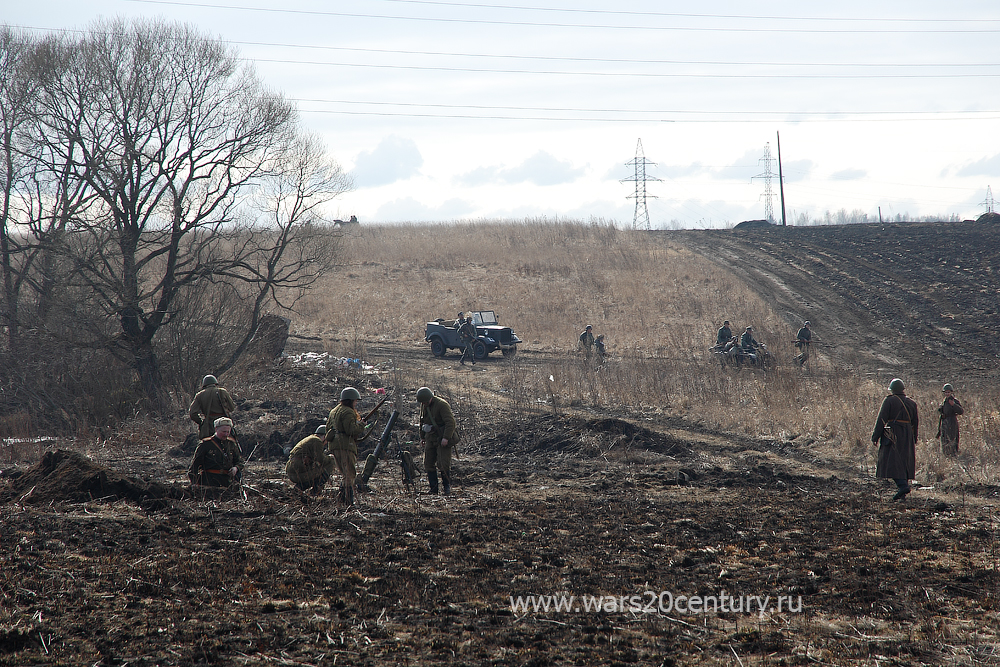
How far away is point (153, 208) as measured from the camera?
19.0 m

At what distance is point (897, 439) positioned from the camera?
10.2 metres

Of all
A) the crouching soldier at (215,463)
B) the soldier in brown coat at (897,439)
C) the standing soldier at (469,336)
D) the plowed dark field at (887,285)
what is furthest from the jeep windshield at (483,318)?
the soldier in brown coat at (897,439)

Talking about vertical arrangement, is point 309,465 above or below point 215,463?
below

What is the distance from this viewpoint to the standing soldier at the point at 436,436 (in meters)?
10.4

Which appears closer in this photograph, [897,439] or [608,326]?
[897,439]

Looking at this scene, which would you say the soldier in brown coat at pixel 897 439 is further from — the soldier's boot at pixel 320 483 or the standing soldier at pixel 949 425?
the soldier's boot at pixel 320 483

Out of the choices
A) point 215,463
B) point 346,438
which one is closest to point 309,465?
point 346,438

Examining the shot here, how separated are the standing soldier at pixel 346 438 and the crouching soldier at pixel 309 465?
355 millimetres

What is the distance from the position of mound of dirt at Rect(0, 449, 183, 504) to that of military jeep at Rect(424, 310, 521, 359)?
644 inches

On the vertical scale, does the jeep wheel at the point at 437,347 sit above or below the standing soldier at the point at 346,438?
above

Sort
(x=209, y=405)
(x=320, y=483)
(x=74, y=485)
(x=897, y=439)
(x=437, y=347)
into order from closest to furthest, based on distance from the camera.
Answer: (x=74, y=485) < (x=320, y=483) < (x=897, y=439) < (x=209, y=405) < (x=437, y=347)

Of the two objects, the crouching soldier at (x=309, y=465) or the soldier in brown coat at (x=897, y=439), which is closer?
the crouching soldier at (x=309, y=465)

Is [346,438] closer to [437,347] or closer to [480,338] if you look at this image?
[480,338]

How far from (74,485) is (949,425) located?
1343 cm
